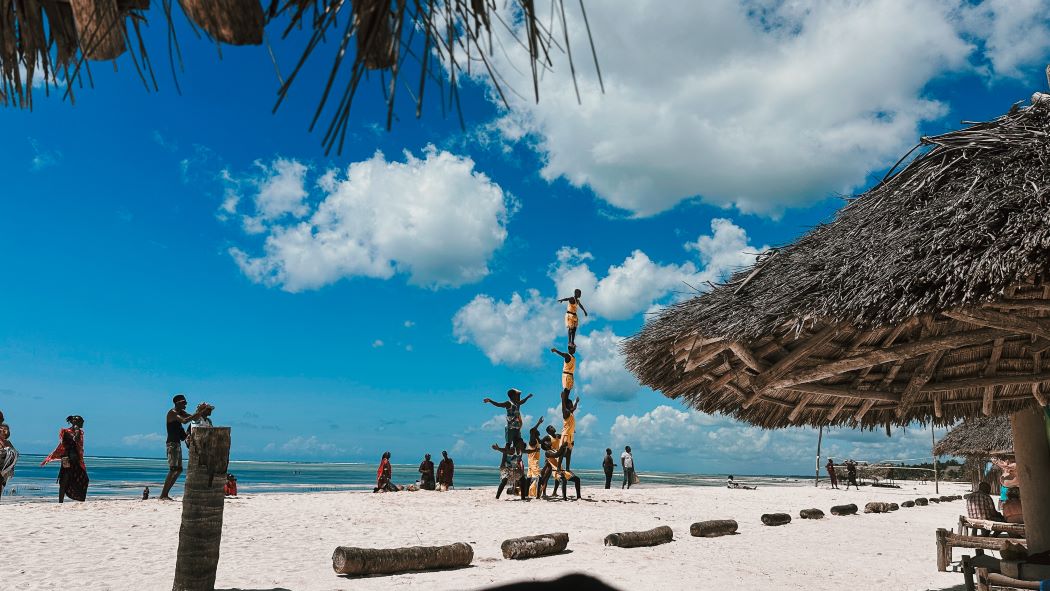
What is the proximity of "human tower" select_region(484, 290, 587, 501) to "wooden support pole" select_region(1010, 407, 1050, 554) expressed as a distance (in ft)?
32.8

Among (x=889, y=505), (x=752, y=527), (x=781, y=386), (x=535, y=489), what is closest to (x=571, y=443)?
(x=535, y=489)

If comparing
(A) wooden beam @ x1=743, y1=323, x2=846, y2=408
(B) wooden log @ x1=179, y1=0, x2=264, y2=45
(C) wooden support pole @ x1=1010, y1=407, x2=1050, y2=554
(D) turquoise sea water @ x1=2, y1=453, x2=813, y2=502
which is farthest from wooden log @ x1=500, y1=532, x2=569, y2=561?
(D) turquoise sea water @ x1=2, y1=453, x2=813, y2=502

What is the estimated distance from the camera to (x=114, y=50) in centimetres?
226

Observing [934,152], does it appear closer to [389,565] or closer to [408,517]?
[389,565]

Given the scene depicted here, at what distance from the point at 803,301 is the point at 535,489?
12428 mm

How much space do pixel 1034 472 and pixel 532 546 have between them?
17.2ft

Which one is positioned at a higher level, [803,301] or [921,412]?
[803,301]

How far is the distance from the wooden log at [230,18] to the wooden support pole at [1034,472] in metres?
7.35

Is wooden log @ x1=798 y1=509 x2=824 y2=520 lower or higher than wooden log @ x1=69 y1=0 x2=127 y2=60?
lower

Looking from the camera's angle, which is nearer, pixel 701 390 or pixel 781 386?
pixel 781 386

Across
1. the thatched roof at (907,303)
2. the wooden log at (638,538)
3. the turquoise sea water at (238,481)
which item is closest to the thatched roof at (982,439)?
the wooden log at (638,538)

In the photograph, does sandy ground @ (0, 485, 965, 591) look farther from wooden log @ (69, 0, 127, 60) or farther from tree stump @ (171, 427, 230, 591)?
wooden log @ (69, 0, 127, 60)

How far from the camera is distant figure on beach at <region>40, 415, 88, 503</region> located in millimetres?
12086

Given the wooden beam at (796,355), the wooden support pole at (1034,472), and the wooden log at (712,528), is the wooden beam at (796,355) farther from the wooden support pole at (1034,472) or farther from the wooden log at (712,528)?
the wooden log at (712,528)
